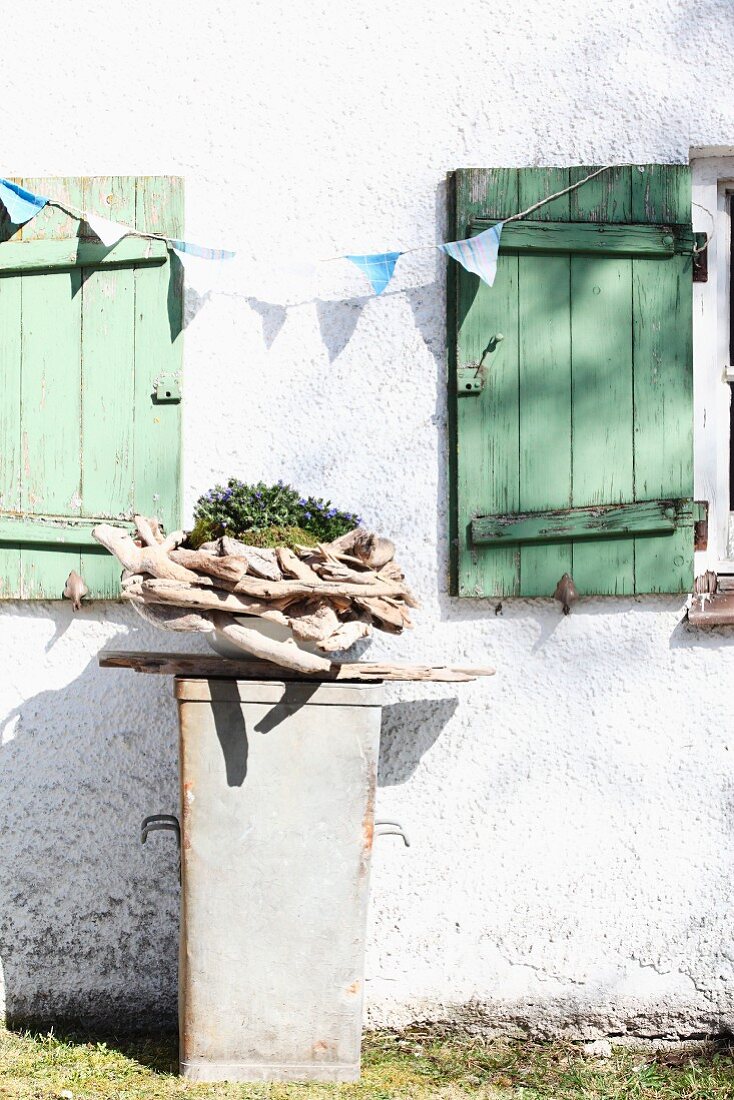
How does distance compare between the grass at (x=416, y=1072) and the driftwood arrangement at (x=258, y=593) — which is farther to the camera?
the grass at (x=416, y=1072)

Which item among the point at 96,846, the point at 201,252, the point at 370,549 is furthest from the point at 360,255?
the point at 96,846

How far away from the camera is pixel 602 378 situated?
3.26m

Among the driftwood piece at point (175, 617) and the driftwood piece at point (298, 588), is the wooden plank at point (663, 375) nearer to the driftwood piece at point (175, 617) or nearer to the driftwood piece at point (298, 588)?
the driftwood piece at point (298, 588)

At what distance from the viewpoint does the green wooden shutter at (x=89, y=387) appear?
3275mm

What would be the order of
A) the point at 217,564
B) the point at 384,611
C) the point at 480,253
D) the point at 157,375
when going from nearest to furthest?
the point at 217,564 < the point at 384,611 < the point at 480,253 < the point at 157,375

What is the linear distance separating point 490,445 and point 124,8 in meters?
1.67

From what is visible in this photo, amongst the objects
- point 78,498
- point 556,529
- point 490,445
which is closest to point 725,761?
point 556,529

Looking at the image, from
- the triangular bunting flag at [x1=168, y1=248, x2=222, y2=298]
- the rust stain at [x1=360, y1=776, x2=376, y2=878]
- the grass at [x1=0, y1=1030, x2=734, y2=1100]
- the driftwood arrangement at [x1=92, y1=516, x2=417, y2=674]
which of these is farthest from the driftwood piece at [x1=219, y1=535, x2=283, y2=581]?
the grass at [x1=0, y1=1030, x2=734, y2=1100]

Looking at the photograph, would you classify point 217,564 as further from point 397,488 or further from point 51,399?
point 51,399

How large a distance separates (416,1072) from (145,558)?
1564mm

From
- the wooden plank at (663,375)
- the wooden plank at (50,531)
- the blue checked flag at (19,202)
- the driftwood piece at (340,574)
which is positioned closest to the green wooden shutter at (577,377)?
the wooden plank at (663,375)

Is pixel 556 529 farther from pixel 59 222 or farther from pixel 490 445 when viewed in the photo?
pixel 59 222

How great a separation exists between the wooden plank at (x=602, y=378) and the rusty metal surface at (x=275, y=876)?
0.87m

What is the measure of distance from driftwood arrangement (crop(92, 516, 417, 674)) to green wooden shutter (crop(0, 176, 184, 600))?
53cm
